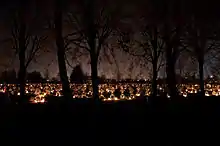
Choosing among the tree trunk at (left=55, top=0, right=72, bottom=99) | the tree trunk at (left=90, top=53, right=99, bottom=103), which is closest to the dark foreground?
the tree trunk at (left=55, top=0, right=72, bottom=99)

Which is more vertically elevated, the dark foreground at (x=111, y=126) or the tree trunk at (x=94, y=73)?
the tree trunk at (x=94, y=73)

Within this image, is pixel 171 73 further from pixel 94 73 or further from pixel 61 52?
pixel 61 52

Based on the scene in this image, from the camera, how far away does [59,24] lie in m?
16.5

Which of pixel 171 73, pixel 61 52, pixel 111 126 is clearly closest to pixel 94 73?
pixel 61 52

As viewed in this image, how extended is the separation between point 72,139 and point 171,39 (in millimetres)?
14480

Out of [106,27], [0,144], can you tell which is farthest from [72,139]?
[106,27]

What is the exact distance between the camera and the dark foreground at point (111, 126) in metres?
8.51

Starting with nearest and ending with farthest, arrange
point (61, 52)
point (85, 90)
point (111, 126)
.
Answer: point (111, 126), point (61, 52), point (85, 90)

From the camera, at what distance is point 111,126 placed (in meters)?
10.2

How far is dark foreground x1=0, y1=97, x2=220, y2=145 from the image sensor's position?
851cm

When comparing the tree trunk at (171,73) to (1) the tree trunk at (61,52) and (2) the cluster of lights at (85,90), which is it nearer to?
(2) the cluster of lights at (85,90)

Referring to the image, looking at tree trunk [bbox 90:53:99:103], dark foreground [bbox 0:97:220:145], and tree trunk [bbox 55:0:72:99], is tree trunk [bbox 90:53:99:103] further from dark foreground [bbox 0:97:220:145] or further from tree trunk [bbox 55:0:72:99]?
dark foreground [bbox 0:97:220:145]

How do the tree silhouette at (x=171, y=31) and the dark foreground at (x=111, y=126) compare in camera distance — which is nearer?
the dark foreground at (x=111, y=126)

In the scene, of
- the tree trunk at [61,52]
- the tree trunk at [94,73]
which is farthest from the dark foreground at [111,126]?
the tree trunk at [94,73]
